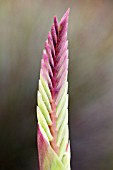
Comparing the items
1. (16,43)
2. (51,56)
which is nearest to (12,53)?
(16,43)

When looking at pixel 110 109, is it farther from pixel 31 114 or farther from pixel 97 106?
pixel 31 114

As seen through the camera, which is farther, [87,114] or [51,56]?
[87,114]

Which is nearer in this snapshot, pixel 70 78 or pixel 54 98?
pixel 54 98

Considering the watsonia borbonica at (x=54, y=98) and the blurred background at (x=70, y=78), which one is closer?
the watsonia borbonica at (x=54, y=98)
